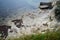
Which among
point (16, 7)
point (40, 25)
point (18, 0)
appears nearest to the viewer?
point (40, 25)

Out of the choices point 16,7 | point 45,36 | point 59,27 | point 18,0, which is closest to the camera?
point 45,36

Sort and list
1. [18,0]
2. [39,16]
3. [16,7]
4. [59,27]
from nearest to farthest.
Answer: [59,27] < [39,16] < [16,7] < [18,0]

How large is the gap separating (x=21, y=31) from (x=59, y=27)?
1.43m

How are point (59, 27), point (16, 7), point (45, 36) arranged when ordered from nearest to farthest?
point (45, 36) < point (59, 27) < point (16, 7)

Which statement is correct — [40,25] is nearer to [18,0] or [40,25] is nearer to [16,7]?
[16,7]

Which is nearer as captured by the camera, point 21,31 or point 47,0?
point 21,31

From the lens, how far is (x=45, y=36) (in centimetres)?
536

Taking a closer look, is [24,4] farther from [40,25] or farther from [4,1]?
[40,25]

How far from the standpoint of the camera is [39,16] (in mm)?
8367

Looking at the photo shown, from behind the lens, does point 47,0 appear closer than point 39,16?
No

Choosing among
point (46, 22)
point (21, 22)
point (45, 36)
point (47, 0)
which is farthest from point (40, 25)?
point (47, 0)

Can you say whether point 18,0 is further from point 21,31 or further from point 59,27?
point 59,27

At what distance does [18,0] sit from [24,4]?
2.25 feet

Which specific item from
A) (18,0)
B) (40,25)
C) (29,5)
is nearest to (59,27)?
(40,25)
